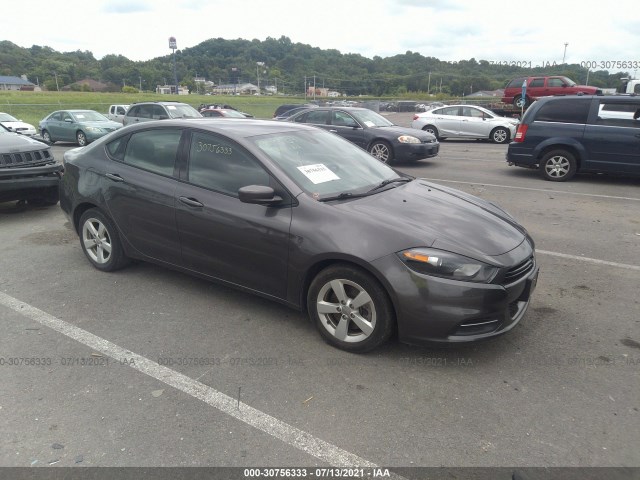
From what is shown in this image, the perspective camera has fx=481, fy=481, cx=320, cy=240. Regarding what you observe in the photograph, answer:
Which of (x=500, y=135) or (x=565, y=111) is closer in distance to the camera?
(x=565, y=111)

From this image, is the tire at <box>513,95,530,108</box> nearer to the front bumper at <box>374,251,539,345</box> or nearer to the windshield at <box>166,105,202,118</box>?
the windshield at <box>166,105,202,118</box>

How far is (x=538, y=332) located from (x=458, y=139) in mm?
17513

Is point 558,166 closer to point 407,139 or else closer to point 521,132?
point 521,132

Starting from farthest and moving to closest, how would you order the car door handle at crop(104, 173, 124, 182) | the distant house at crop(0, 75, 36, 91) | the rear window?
the distant house at crop(0, 75, 36, 91) → the rear window → the car door handle at crop(104, 173, 124, 182)

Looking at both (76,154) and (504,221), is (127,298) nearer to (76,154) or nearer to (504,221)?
(76,154)

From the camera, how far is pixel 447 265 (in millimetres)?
3115

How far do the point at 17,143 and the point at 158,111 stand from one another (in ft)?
33.6

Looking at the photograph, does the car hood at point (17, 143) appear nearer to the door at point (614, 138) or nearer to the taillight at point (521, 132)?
the taillight at point (521, 132)

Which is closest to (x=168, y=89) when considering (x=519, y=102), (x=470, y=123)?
(x=519, y=102)

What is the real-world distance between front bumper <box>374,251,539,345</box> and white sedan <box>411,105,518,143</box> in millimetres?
16382

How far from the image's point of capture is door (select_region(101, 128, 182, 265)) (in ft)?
13.8

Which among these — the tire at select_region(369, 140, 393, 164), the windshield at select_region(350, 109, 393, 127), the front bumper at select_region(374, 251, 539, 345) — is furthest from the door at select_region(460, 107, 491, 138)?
the front bumper at select_region(374, 251, 539, 345)

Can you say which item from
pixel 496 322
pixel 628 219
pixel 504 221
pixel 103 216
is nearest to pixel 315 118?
Result: pixel 628 219

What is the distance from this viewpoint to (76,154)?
514cm
